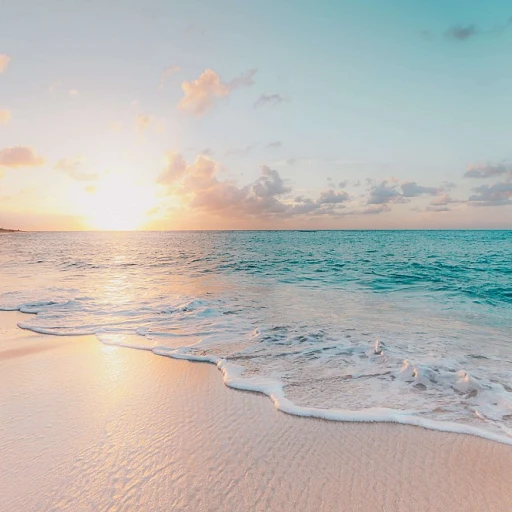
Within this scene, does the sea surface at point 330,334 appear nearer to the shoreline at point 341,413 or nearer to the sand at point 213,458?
the shoreline at point 341,413

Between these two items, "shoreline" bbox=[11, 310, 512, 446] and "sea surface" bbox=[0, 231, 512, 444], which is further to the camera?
"sea surface" bbox=[0, 231, 512, 444]

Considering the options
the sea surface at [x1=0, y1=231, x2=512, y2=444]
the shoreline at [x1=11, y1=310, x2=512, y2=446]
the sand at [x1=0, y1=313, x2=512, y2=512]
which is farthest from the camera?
the sea surface at [x1=0, y1=231, x2=512, y2=444]

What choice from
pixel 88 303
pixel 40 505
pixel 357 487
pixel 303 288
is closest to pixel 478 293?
pixel 303 288

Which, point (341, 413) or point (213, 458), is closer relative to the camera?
point (213, 458)

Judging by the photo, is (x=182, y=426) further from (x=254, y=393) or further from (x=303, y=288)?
(x=303, y=288)

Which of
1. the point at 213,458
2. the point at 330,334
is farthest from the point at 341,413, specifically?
the point at 330,334

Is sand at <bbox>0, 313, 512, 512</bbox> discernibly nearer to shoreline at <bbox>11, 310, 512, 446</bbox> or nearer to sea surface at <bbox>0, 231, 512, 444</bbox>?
shoreline at <bbox>11, 310, 512, 446</bbox>

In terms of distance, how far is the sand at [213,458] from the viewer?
8.82ft

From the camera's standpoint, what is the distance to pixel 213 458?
3182mm

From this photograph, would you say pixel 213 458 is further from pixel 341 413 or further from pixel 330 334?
pixel 330 334

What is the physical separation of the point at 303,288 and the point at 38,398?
1126cm

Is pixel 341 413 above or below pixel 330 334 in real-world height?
above

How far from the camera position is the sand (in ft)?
8.82

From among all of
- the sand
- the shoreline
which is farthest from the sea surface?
the sand
